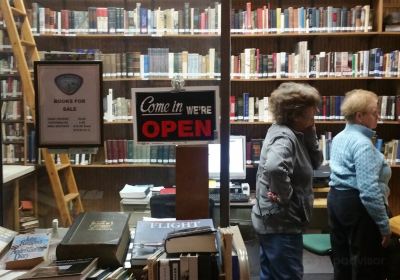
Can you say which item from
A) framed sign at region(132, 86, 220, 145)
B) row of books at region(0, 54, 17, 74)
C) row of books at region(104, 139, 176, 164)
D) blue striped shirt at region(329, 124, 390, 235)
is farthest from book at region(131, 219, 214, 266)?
row of books at region(0, 54, 17, 74)

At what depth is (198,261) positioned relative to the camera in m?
1.29

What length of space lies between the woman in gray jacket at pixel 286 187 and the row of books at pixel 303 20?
206 centimetres

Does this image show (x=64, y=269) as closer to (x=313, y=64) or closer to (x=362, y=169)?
(x=362, y=169)

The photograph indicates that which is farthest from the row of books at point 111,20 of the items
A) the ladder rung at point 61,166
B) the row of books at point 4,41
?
the ladder rung at point 61,166

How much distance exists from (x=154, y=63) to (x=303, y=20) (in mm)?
1819

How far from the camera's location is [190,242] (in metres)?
1.33

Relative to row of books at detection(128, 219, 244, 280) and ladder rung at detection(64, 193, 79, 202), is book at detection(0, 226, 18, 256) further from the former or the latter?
ladder rung at detection(64, 193, 79, 202)

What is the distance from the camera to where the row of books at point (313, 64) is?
4363mm

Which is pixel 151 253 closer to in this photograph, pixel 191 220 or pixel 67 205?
pixel 191 220

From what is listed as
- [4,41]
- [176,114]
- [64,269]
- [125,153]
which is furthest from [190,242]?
[4,41]

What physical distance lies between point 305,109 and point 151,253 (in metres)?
1.33

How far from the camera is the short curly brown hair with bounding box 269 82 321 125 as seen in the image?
94.8 inches

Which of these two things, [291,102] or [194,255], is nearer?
[194,255]

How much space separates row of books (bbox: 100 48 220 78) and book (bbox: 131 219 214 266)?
773 millimetres
